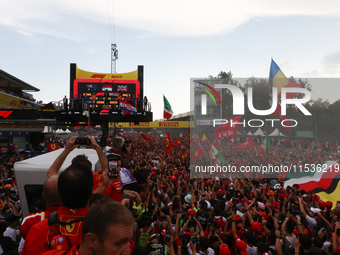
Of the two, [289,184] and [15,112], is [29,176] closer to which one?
[289,184]

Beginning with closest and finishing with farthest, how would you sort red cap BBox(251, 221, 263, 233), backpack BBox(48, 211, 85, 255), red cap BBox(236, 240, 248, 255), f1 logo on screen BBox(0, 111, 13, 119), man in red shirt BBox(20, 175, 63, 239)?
backpack BBox(48, 211, 85, 255) → man in red shirt BBox(20, 175, 63, 239) → red cap BBox(236, 240, 248, 255) → red cap BBox(251, 221, 263, 233) → f1 logo on screen BBox(0, 111, 13, 119)

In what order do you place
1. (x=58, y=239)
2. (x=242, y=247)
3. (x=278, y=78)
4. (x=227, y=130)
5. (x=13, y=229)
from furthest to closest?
(x=227, y=130), (x=278, y=78), (x=13, y=229), (x=242, y=247), (x=58, y=239)

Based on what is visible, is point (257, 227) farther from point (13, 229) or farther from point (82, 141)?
point (13, 229)

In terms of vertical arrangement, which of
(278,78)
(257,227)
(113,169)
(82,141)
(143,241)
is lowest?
(143,241)

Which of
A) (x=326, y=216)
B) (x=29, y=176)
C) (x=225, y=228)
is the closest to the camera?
(x=29, y=176)

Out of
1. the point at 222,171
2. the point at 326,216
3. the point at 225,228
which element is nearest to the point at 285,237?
the point at 225,228

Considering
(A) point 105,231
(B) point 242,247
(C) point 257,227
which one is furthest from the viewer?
(C) point 257,227

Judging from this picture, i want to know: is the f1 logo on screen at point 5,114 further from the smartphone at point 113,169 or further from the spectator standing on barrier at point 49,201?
the smartphone at point 113,169

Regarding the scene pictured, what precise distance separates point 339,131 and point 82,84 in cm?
4116

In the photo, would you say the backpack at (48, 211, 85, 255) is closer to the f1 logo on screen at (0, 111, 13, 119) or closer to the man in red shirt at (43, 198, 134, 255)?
the man in red shirt at (43, 198, 134, 255)

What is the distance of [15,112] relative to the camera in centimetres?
1728

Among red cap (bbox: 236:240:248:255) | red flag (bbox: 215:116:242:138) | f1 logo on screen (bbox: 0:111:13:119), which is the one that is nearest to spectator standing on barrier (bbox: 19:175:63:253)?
red cap (bbox: 236:240:248:255)

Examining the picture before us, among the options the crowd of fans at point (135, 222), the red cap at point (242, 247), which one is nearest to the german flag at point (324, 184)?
the crowd of fans at point (135, 222)

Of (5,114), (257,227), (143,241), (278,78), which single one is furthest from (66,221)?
(5,114)
